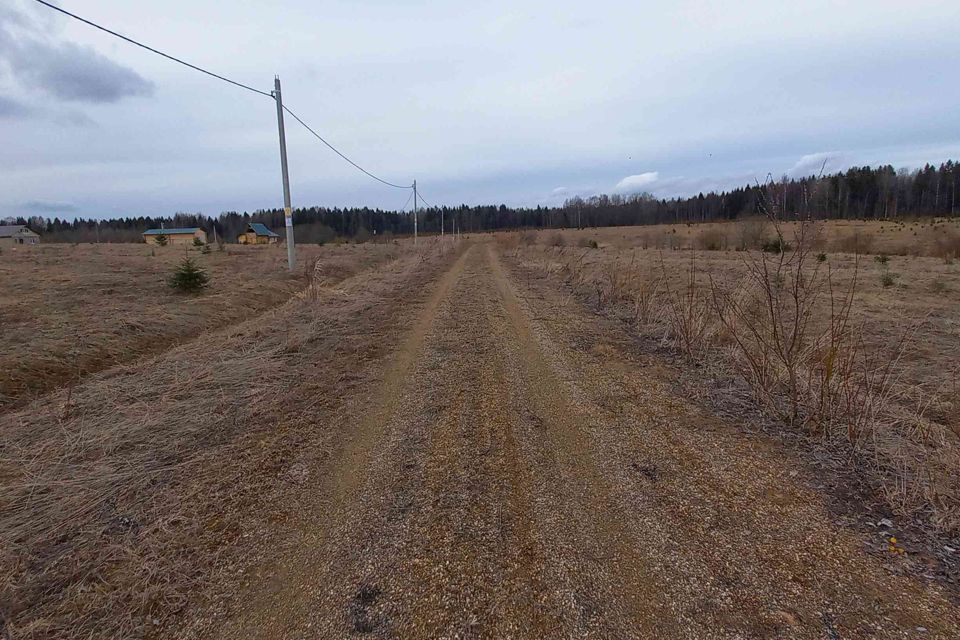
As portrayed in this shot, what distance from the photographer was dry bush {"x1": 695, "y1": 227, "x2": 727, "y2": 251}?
34.0 meters

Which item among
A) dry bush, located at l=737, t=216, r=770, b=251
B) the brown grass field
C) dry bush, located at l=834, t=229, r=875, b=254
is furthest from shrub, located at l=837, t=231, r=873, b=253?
the brown grass field

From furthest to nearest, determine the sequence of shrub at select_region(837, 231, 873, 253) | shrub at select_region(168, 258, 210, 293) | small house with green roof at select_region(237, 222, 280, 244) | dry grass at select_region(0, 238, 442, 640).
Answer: small house with green roof at select_region(237, 222, 280, 244), shrub at select_region(837, 231, 873, 253), shrub at select_region(168, 258, 210, 293), dry grass at select_region(0, 238, 442, 640)

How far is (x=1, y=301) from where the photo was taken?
9219 millimetres

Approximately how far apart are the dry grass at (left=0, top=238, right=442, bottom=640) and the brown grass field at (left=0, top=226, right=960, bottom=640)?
0.06 feet

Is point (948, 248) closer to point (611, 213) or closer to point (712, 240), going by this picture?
point (712, 240)

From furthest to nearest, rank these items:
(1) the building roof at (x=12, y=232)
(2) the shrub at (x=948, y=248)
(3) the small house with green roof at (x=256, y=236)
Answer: (3) the small house with green roof at (x=256, y=236) < (1) the building roof at (x=12, y=232) < (2) the shrub at (x=948, y=248)

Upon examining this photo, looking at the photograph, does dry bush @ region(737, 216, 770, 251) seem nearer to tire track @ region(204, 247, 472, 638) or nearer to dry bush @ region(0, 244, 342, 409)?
dry bush @ region(0, 244, 342, 409)

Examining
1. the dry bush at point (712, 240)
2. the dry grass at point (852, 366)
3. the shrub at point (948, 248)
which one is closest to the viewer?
the dry grass at point (852, 366)

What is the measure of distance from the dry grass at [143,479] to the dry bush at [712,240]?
35334 millimetres

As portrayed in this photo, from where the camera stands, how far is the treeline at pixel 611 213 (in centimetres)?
428

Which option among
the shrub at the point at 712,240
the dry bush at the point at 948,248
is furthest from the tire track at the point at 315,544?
the shrub at the point at 712,240

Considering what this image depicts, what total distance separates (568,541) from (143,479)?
299cm

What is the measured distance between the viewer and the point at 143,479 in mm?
3064

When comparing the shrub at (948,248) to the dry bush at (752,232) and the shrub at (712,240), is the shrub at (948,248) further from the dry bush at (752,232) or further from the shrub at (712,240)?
the shrub at (712,240)
